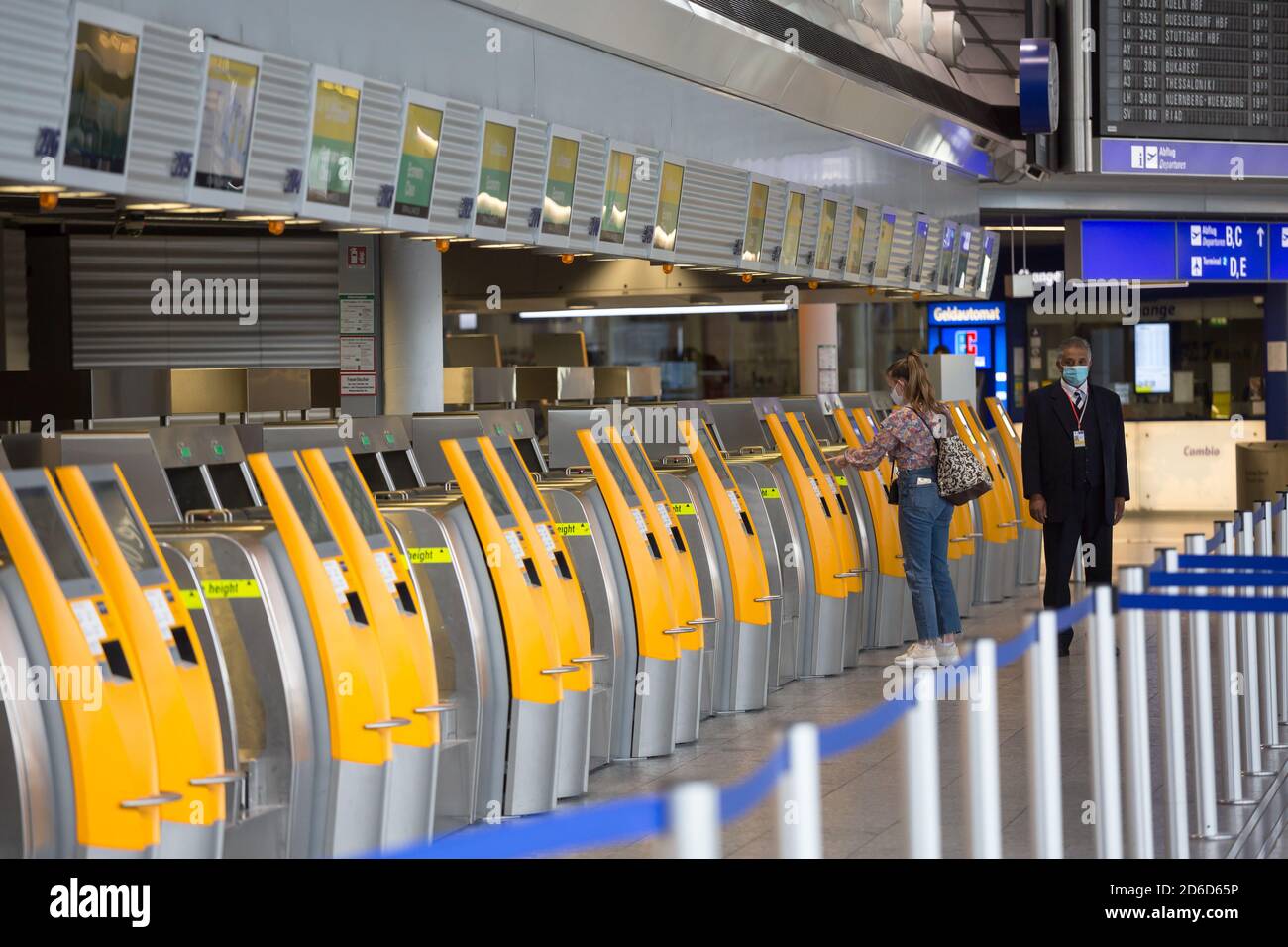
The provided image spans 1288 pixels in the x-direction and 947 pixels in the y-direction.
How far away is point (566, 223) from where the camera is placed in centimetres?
837

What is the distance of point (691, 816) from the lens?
2.37 m

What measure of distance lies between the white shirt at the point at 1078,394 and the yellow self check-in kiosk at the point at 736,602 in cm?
201

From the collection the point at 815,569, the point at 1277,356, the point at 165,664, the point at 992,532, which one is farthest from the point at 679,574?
the point at 1277,356

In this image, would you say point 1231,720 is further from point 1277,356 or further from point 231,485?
point 1277,356

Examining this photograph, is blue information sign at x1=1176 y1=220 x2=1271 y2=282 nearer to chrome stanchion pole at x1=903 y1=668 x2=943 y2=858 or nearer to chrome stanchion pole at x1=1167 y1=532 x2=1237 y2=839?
chrome stanchion pole at x1=1167 y1=532 x2=1237 y2=839

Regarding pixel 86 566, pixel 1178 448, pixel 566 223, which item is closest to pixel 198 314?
pixel 566 223

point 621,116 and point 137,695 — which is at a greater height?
point 621,116

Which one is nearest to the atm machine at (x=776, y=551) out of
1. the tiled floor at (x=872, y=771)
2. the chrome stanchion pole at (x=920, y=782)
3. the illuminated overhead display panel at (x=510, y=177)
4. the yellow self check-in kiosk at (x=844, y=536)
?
the tiled floor at (x=872, y=771)

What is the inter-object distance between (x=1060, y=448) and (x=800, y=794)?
6.81m

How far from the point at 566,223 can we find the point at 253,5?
97.7 inches

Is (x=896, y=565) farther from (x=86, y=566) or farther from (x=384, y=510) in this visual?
(x=86, y=566)

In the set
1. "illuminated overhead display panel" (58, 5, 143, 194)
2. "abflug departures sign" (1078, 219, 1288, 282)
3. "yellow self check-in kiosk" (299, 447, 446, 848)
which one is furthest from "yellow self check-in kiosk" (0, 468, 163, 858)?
"abflug departures sign" (1078, 219, 1288, 282)
